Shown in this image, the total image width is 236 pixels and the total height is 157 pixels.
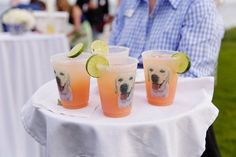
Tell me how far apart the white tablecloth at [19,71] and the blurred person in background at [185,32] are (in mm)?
1155

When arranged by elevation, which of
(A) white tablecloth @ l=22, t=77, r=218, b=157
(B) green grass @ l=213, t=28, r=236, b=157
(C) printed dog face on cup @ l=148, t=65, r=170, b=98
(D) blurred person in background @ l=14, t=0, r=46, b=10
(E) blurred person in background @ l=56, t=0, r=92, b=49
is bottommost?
(B) green grass @ l=213, t=28, r=236, b=157

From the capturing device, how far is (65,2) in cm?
548

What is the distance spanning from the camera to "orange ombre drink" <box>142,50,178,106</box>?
1062 mm

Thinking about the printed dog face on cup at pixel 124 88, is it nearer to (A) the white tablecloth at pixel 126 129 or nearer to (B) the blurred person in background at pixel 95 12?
(A) the white tablecloth at pixel 126 129

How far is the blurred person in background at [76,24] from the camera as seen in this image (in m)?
5.29

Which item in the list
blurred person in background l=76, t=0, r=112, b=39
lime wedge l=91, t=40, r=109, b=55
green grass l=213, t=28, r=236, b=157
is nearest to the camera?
lime wedge l=91, t=40, r=109, b=55

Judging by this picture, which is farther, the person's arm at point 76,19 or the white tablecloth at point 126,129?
the person's arm at point 76,19

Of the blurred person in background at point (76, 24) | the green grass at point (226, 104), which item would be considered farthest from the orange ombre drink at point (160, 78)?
the blurred person in background at point (76, 24)

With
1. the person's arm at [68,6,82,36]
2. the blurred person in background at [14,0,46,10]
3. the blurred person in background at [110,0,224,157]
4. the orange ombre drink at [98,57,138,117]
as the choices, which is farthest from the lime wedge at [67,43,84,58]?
the person's arm at [68,6,82,36]

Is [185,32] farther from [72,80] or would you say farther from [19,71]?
[19,71]

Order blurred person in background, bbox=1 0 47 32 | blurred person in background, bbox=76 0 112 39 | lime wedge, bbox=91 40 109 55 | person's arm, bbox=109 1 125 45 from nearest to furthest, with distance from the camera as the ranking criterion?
lime wedge, bbox=91 40 109 55, person's arm, bbox=109 1 125 45, blurred person in background, bbox=1 0 47 32, blurred person in background, bbox=76 0 112 39

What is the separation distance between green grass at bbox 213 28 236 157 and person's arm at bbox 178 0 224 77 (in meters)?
1.28

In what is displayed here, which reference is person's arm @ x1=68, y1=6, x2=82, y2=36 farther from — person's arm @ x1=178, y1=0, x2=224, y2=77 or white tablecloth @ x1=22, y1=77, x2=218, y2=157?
white tablecloth @ x1=22, y1=77, x2=218, y2=157

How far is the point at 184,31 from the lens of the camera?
1.51 meters
